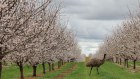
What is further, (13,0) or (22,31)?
(22,31)

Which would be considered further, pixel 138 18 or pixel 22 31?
pixel 138 18

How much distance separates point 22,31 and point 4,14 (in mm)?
1382

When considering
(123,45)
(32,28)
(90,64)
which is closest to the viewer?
(32,28)

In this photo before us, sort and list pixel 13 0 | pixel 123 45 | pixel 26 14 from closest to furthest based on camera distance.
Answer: pixel 13 0 < pixel 26 14 < pixel 123 45

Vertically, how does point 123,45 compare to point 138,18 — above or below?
below

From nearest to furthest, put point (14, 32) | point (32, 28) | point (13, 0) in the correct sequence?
point (13, 0) < point (14, 32) < point (32, 28)

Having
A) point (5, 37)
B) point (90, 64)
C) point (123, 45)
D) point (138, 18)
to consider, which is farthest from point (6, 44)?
point (123, 45)

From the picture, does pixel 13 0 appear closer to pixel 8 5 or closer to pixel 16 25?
pixel 8 5

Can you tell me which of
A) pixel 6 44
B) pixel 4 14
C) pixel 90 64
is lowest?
pixel 90 64

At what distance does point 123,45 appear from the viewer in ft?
196

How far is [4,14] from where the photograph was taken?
486 inches

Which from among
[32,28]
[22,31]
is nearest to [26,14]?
[22,31]

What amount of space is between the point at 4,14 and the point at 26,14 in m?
1.77

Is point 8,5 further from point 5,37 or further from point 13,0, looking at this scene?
point 5,37
